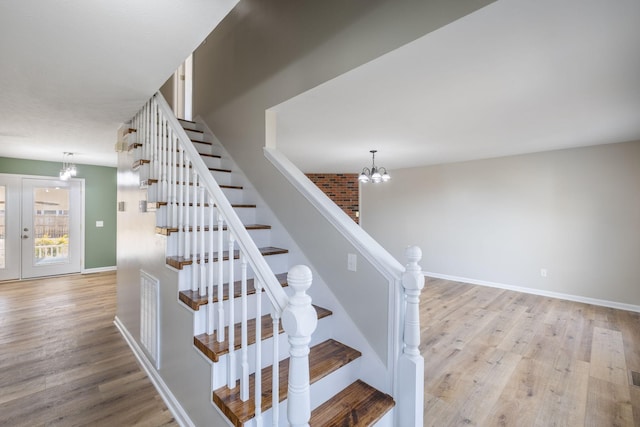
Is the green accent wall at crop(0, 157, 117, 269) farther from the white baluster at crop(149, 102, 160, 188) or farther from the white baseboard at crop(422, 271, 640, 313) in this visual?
the white baseboard at crop(422, 271, 640, 313)

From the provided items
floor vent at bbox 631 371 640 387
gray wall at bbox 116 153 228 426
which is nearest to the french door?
gray wall at bbox 116 153 228 426

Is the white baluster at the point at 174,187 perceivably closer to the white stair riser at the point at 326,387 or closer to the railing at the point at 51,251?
the white stair riser at the point at 326,387

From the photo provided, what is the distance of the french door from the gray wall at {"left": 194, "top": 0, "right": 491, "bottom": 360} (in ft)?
14.4

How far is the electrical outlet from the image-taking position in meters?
1.87

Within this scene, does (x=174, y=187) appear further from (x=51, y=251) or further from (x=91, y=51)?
(x=51, y=251)

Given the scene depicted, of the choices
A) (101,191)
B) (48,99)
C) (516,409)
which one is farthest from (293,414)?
(101,191)

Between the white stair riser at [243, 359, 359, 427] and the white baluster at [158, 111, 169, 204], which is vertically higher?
the white baluster at [158, 111, 169, 204]

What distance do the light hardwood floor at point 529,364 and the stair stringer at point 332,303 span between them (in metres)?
0.54

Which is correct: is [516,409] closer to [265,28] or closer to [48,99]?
[265,28]

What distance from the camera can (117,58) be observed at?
1748mm

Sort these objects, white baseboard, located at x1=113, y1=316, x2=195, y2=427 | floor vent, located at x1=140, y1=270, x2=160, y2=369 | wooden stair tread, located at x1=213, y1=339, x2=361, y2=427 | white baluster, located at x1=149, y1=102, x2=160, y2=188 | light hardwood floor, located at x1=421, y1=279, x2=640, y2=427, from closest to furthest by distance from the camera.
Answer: wooden stair tread, located at x1=213, y1=339, x2=361, y2=427 → white baseboard, located at x1=113, y1=316, x2=195, y2=427 → light hardwood floor, located at x1=421, y1=279, x2=640, y2=427 → floor vent, located at x1=140, y1=270, x2=160, y2=369 → white baluster, located at x1=149, y1=102, x2=160, y2=188

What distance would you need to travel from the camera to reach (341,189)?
23.2 feet

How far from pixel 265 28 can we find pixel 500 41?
2109 millimetres

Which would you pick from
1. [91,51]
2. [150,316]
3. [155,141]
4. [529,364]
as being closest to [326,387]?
[150,316]
